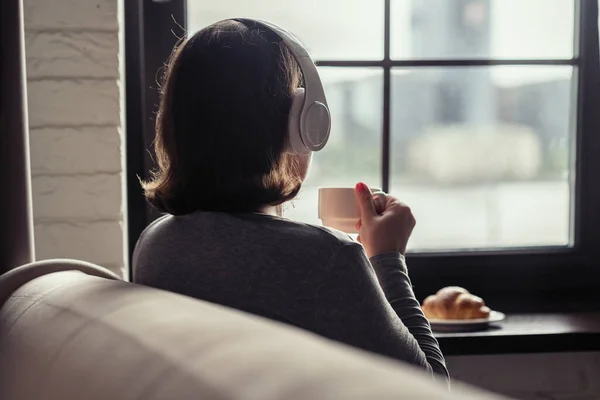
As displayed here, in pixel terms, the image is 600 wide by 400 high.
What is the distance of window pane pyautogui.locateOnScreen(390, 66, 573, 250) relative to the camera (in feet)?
6.70

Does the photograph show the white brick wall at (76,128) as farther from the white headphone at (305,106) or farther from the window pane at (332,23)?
the white headphone at (305,106)

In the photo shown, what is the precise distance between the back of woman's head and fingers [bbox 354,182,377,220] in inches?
6.6

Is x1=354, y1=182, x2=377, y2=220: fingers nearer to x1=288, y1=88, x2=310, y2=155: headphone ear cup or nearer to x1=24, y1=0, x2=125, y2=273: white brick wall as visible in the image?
x1=288, y1=88, x2=310, y2=155: headphone ear cup

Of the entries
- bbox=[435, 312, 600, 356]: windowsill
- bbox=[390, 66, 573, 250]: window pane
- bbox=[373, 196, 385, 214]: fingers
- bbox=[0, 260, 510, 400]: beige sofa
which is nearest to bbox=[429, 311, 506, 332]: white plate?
bbox=[435, 312, 600, 356]: windowsill

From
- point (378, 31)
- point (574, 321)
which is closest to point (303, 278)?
point (574, 321)

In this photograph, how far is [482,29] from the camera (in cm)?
205

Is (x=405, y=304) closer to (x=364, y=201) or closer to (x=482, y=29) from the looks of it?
(x=364, y=201)

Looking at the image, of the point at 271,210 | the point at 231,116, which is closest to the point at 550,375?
the point at 271,210

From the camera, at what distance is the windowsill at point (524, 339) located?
5.42ft

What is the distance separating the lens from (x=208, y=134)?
3.41 ft

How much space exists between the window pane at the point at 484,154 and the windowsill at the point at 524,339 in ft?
1.22

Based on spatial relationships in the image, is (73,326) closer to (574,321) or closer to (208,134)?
(208,134)

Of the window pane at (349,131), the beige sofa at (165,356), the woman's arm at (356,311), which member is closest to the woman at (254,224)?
the woman's arm at (356,311)

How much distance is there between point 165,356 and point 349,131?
1.57 meters
